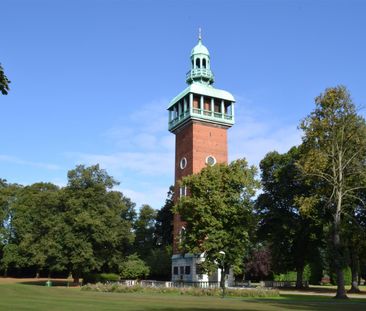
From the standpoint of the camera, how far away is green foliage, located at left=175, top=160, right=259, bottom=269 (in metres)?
38.2

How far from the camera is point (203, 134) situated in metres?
55.3

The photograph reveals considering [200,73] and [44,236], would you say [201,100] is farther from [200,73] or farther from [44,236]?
[44,236]

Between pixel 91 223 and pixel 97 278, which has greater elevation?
pixel 91 223

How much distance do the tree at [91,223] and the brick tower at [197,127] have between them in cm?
744

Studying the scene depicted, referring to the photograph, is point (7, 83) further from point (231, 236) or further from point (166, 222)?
point (166, 222)

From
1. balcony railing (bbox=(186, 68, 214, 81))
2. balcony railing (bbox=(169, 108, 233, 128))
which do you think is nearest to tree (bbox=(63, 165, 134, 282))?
balcony railing (bbox=(169, 108, 233, 128))

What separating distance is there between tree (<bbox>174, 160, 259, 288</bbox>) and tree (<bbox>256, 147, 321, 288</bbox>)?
35.8 feet

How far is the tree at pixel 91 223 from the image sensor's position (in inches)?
2039

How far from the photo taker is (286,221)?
49.2 metres

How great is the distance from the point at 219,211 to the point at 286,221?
1374 cm

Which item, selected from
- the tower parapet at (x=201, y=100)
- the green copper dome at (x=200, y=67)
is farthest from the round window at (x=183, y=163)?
the green copper dome at (x=200, y=67)

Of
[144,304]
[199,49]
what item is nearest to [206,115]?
[199,49]

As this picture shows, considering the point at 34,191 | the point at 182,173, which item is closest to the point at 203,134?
the point at 182,173

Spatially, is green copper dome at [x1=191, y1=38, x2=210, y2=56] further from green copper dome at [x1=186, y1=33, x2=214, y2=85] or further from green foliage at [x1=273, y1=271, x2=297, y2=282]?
green foliage at [x1=273, y1=271, x2=297, y2=282]
